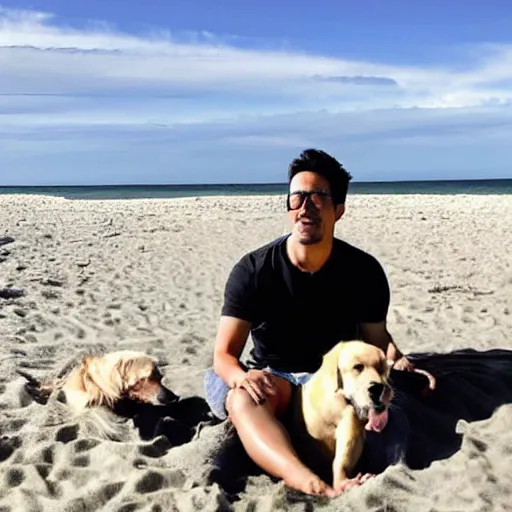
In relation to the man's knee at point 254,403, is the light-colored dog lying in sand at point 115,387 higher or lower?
lower

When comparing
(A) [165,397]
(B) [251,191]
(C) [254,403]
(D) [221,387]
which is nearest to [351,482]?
(C) [254,403]

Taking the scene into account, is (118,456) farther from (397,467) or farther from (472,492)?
(472,492)

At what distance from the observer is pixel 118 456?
3717mm

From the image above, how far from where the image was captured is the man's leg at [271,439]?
3.29 meters

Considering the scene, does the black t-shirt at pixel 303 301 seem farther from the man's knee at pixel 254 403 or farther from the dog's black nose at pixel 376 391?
the dog's black nose at pixel 376 391

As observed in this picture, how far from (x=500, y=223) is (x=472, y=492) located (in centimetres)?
1414

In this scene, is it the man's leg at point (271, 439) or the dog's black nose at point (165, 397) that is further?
the dog's black nose at point (165, 397)

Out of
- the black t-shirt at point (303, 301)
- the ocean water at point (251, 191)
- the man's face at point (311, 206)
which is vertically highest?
the man's face at point (311, 206)

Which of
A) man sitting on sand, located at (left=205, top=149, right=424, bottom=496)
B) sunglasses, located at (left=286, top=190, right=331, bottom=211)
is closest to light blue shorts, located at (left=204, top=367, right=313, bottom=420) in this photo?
man sitting on sand, located at (left=205, top=149, right=424, bottom=496)

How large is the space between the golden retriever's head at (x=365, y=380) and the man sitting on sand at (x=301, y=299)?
0.47 metres

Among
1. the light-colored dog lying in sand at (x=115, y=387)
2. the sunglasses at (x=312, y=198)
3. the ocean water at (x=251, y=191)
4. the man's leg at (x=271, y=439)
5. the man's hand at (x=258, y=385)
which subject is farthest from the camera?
the ocean water at (x=251, y=191)

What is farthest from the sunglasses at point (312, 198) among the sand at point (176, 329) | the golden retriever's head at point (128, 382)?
the golden retriever's head at point (128, 382)

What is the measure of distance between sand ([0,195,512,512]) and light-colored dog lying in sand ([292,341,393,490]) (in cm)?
18

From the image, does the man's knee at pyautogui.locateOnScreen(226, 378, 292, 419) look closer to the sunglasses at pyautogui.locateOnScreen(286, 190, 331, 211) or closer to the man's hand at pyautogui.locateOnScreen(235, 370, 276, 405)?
the man's hand at pyautogui.locateOnScreen(235, 370, 276, 405)
